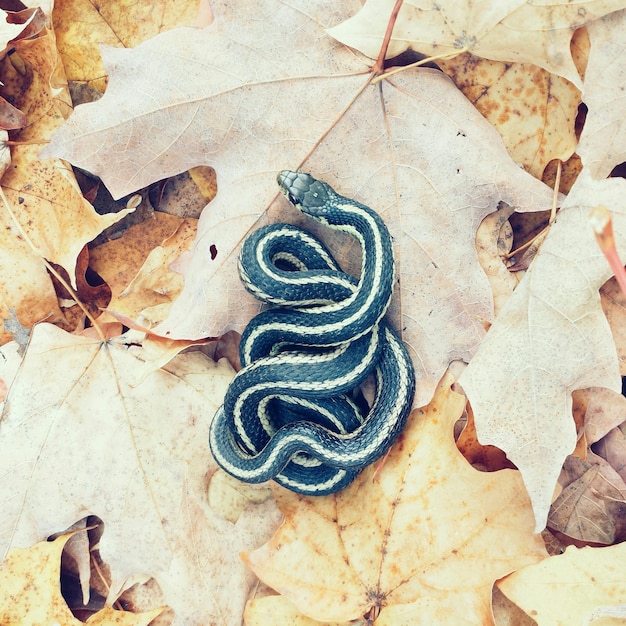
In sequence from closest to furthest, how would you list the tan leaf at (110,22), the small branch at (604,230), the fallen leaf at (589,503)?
the small branch at (604,230) → the fallen leaf at (589,503) → the tan leaf at (110,22)

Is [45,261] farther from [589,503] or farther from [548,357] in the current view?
[589,503]

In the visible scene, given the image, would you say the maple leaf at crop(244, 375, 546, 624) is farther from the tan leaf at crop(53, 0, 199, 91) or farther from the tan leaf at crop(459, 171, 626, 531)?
the tan leaf at crop(53, 0, 199, 91)

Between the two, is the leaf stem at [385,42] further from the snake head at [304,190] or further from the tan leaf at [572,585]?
the tan leaf at [572,585]

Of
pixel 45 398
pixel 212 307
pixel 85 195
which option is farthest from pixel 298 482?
A: pixel 85 195

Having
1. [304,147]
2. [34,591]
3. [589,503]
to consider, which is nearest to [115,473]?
[34,591]

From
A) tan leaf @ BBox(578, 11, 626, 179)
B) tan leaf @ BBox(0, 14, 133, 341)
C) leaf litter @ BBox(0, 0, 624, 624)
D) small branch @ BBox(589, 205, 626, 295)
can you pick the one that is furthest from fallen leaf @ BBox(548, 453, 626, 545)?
tan leaf @ BBox(0, 14, 133, 341)

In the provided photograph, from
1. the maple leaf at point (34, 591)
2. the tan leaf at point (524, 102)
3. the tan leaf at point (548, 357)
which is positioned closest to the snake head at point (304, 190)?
the tan leaf at point (524, 102)
